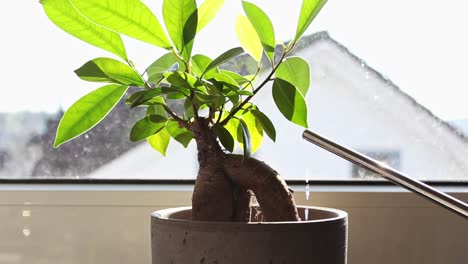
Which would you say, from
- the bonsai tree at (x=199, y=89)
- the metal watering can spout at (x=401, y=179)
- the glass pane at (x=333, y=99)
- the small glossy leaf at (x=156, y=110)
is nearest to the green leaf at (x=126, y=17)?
the bonsai tree at (x=199, y=89)

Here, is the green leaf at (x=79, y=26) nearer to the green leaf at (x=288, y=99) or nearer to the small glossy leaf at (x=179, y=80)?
the small glossy leaf at (x=179, y=80)

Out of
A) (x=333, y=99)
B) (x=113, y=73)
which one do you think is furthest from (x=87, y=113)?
(x=333, y=99)

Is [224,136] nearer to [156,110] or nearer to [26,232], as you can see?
[156,110]

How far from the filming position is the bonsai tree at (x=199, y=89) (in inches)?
34.2

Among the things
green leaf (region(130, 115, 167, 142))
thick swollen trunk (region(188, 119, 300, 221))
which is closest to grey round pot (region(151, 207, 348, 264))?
thick swollen trunk (region(188, 119, 300, 221))

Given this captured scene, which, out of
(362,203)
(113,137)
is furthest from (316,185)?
(113,137)

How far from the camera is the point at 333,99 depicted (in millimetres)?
1321

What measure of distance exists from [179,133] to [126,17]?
0.71ft

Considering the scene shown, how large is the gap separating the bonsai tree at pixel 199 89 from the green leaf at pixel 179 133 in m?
0.03

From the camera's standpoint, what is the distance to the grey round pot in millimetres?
779

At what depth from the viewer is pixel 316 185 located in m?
1.28

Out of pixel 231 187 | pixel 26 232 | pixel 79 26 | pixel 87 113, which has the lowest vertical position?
pixel 26 232

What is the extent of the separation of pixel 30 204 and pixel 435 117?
32.4 inches

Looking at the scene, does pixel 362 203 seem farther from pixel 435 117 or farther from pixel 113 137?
pixel 113 137
